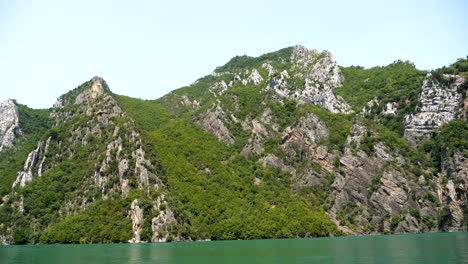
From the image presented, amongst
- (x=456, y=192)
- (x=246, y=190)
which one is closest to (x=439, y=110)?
(x=456, y=192)

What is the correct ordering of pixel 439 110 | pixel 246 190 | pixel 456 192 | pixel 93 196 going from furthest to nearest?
pixel 439 110
pixel 246 190
pixel 93 196
pixel 456 192

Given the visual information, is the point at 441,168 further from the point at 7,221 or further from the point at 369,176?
the point at 7,221

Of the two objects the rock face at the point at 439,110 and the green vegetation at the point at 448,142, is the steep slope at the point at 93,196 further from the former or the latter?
the rock face at the point at 439,110

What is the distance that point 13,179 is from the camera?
192375 mm

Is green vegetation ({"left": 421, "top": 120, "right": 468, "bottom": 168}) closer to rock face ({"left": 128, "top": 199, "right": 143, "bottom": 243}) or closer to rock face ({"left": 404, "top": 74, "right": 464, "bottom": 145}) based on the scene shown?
rock face ({"left": 404, "top": 74, "right": 464, "bottom": 145})

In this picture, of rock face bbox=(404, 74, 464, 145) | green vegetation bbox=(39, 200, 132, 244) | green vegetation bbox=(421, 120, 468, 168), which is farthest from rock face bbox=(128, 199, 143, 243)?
rock face bbox=(404, 74, 464, 145)

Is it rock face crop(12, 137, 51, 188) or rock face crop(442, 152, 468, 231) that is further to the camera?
rock face crop(12, 137, 51, 188)

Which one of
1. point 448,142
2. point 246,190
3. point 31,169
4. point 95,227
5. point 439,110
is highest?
point 439,110

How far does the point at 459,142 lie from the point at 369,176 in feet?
105

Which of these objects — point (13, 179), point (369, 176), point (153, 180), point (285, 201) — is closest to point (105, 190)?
point (153, 180)

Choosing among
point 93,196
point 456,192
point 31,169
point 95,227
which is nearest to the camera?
point 95,227

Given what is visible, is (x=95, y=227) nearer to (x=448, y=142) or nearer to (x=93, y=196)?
(x=93, y=196)

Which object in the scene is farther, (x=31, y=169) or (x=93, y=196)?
(x=31, y=169)

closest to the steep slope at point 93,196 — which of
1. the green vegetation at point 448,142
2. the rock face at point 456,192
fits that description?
the rock face at point 456,192
